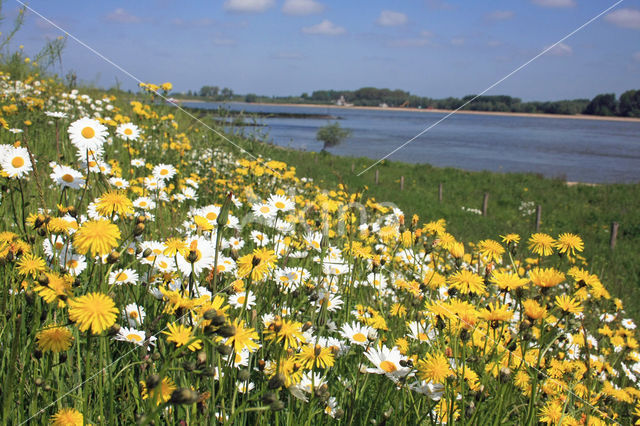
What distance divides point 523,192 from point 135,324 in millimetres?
20977

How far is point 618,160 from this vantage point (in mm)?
39094

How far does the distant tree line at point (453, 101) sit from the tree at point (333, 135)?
2239cm

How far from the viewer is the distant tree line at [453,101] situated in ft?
15.8

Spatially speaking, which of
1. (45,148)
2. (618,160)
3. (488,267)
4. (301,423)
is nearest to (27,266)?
(301,423)

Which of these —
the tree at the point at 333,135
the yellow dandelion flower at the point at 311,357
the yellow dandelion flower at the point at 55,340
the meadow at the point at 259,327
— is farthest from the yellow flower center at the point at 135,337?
the tree at the point at 333,135

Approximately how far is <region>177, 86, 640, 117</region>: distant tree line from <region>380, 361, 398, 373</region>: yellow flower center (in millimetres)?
2210

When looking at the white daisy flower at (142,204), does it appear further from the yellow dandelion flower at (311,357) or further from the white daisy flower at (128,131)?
the yellow dandelion flower at (311,357)

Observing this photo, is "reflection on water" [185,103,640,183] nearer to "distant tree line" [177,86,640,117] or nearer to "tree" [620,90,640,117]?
"distant tree line" [177,86,640,117]

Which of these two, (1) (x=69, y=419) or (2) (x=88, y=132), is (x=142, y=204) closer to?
(2) (x=88, y=132)

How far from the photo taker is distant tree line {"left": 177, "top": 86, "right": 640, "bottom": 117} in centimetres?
482

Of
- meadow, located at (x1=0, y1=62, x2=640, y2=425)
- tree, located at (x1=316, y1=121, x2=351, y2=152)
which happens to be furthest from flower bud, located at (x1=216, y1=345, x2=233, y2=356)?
tree, located at (x1=316, y1=121, x2=351, y2=152)

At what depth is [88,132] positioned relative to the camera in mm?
1800

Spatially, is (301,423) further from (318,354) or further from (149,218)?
(149,218)

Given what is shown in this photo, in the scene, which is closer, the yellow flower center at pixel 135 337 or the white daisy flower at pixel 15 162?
the yellow flower center at pixel 135 337
